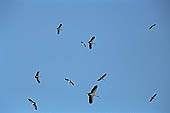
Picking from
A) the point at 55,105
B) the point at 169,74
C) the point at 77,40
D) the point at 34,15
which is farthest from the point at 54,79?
the point at 169,74

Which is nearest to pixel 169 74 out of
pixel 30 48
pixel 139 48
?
pixel 139 48

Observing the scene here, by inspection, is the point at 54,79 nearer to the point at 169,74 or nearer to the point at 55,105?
the point at 55,105

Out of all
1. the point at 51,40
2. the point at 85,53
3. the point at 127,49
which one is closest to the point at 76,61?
the point at 85,53

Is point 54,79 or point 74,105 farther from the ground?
point 54,79

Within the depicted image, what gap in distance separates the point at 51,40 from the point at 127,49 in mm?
811

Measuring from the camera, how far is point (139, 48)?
333cm

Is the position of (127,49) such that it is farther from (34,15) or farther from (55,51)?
(34,15)

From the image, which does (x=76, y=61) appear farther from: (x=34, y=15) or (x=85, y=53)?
(x=34, y=15)

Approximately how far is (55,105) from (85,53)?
630 millimetres

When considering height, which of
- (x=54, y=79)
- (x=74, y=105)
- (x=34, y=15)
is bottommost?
(x=74, y=105)

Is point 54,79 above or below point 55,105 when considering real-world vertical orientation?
above

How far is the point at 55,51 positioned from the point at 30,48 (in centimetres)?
27

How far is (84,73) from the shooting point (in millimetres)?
3305

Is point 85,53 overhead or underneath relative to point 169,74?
overhead
